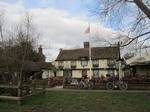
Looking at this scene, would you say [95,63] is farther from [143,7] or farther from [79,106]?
[79,106]

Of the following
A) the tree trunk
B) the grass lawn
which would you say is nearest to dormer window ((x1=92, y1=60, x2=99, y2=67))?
the grass lawn

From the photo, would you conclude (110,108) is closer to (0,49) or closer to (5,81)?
(5,81)

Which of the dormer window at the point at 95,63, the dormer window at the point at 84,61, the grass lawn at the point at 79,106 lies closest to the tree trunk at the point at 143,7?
the grass lawn at the point at 79,106

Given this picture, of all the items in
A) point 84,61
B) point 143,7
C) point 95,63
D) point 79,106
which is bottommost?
point 79,106

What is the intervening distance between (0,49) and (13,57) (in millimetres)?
1583

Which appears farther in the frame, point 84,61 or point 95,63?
point 84,61

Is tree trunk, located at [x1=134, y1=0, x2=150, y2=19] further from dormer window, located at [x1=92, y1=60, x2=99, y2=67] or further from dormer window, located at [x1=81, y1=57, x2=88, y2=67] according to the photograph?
dormer window, located at [x1=81, y1=57, x2=88, y2=67]

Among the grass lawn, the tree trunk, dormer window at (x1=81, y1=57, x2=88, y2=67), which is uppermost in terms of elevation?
dormer window at (x1=81, y1=57, x2=88, y2=67)

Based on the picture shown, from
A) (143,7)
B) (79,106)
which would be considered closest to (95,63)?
(143,7)

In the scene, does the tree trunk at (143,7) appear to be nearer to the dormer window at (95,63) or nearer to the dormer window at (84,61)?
the dormer window at (95,63)

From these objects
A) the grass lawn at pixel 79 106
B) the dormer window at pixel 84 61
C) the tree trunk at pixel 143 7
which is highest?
the dormer window at pixel 84 61

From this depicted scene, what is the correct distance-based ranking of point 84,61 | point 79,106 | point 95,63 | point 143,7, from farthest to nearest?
point 84,61 → point 95,63 → point 143,7 → point 79,106

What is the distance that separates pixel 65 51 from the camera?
229ft

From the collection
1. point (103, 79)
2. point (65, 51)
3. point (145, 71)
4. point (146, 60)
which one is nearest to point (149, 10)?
point (103, 79)
